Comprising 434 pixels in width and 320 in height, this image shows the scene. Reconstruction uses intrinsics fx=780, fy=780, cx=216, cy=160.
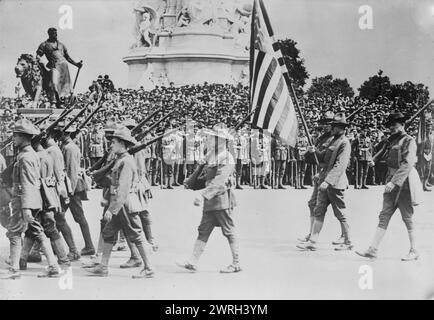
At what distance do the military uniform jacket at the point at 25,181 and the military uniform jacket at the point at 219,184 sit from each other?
2.23 m

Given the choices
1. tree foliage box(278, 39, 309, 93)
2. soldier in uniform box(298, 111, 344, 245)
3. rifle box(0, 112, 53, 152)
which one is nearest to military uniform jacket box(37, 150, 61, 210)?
rifle box(0, 112, 53, 152)

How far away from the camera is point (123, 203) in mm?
10117

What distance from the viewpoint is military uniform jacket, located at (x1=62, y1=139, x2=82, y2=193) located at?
1130 cm

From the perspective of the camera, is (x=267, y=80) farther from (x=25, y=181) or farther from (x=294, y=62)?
(x=25, y=181)

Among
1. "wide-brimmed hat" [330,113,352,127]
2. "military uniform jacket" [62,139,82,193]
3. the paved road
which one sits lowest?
the paved road

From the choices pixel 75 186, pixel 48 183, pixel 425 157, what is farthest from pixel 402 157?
pixel 48 183

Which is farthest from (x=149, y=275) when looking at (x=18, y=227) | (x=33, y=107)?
(x=33, y=107)

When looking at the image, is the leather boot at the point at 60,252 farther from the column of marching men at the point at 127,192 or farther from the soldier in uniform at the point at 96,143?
the soldier in uniform at the point at 96,143

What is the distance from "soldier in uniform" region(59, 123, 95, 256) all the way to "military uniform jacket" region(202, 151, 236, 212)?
2068mm

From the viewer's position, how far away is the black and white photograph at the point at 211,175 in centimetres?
1049

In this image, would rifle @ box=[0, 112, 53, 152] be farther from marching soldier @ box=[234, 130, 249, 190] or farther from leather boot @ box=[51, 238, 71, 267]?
marching soldier @ box=[234, 130, 249, 190]

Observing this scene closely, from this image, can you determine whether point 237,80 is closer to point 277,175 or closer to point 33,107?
point 277,175

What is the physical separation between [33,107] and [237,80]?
426cm

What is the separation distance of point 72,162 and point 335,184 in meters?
3.87
